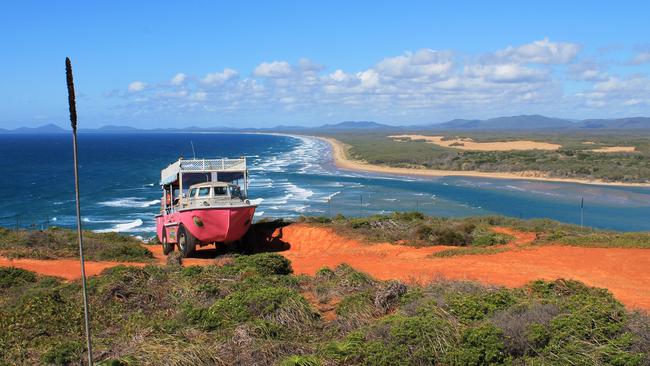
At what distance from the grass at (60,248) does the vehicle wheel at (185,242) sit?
1209 mm

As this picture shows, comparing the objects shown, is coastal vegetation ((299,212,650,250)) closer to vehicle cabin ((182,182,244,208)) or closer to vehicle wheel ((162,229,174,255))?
vehicle cabin ((182,182,244,208))

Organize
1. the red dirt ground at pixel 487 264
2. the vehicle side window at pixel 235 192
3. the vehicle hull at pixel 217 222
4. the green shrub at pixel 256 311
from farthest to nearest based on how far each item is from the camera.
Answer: the vehicle side window at pixel 235 192
the vehicle hull at pixel 217 222
the red dirt ground at pixel 487 264
the green shrub at pixel 256 311

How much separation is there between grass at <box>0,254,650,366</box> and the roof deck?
25.0 feet

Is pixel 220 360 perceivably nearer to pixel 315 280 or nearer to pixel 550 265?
pixel 315 280

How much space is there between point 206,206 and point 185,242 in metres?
1.66

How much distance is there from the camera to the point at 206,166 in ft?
66.0

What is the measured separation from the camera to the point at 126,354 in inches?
301

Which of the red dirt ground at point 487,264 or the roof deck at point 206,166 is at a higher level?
the roof deck at point 206,166

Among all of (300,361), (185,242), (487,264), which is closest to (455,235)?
(487,264)

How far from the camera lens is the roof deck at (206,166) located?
19766 millimetres

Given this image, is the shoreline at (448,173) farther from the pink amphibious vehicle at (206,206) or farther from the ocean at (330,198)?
the pink amphibious vehicle at (206,206)

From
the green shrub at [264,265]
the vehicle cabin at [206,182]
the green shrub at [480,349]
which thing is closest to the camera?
the green shrub at [480,349]

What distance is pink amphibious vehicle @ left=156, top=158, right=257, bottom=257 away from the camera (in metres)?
18.5

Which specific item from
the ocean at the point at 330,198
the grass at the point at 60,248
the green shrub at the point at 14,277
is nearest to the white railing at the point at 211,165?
the grass at the point at 60,248
